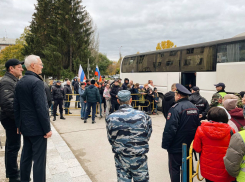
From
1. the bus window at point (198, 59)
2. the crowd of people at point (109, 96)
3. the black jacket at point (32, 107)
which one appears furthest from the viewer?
the bus window at point (198, 59)

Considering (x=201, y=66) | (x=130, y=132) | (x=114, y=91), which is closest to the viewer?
(x=130, y=132)

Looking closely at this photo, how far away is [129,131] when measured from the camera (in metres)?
2.30

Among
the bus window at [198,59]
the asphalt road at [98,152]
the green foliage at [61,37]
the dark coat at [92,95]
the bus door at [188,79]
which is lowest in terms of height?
the asphalt road at [98,152]

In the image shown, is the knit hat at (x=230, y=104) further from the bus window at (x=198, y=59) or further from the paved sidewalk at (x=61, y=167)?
the bus window at (x=198, y=59)

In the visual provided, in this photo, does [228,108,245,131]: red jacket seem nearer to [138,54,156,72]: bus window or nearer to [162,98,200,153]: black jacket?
[162,98,200,153]: black jacket

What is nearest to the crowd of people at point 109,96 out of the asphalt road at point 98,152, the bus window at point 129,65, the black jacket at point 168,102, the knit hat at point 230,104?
the asphalt road at point 98,152

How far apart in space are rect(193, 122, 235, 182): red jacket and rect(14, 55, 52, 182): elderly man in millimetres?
2203

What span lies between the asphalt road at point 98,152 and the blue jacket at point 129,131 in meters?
1.91

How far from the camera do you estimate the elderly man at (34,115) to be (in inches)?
109

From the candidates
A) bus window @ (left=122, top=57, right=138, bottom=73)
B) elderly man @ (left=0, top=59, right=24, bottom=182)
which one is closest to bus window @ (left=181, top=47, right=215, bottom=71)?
bus window @ (left=122, top=57, right=138, bottom=73)

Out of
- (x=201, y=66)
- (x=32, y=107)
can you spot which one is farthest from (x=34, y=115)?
(x=201, y=66)

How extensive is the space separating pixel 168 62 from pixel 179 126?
10000mm

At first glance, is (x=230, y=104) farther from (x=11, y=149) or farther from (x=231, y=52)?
(x=231, y=52)

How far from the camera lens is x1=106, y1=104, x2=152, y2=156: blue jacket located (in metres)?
2.30
